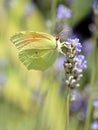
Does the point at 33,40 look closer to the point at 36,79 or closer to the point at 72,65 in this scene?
the point at 72,65

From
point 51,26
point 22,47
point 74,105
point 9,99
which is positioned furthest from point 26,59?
point 9,99

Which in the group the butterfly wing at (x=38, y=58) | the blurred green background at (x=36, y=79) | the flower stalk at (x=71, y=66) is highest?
the blurred green background at (x=36, y=79)

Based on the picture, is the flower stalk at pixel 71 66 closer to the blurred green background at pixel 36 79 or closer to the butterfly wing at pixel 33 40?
the butterfly wing at pixel 33 40

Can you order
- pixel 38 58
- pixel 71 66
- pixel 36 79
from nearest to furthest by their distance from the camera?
pixel 71 66 < pixel 38 58 < pixel 36 79

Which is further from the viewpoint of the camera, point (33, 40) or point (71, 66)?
point (33, 40)

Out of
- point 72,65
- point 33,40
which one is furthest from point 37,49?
point 72,65

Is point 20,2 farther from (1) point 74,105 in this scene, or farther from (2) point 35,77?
(1) point 74,105

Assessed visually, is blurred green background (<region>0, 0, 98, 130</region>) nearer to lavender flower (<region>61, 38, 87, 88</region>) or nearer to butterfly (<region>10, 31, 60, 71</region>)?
butterfly (<region>10, 31, 60, 71</region>)

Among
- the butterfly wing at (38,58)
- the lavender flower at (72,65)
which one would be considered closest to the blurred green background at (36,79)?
the butterfly wing at (38,58)

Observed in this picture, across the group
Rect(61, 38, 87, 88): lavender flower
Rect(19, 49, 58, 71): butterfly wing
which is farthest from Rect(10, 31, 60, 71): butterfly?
Rect(61, 38, 87, 88): lavender flower
